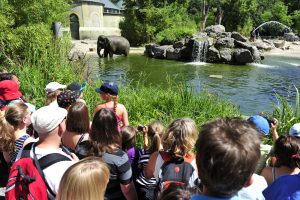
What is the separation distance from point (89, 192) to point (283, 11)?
170 feet

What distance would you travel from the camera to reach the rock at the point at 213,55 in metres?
23.1

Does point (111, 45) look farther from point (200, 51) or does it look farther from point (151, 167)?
point (151, 167)

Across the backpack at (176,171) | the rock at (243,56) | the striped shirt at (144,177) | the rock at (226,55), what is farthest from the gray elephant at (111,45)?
the backpack at (176,171)

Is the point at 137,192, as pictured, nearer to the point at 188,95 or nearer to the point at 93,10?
the point at 188,95

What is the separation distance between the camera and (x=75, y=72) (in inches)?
327

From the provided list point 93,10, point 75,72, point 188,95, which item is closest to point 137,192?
point 188,95

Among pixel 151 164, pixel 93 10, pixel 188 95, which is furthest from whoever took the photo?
pixel 93 10

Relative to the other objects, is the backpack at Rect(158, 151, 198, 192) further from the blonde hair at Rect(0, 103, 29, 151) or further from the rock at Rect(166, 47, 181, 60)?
the rock at Rect(166, 47, 181, 60)

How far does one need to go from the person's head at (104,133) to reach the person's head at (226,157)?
1.47 meters

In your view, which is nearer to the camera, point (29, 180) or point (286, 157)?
point (29, 180)

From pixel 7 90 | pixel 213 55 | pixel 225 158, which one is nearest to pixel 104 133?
pixel 225 158

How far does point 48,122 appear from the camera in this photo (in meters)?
2.62

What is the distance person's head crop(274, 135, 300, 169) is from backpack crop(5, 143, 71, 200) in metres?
1.77

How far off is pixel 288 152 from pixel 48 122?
1921mm
